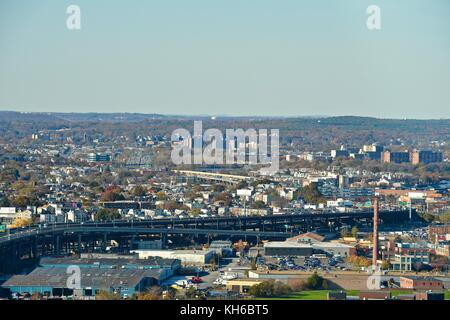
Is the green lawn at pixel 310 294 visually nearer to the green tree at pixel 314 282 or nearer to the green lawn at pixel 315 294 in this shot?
the green lawn at pixel 315 294

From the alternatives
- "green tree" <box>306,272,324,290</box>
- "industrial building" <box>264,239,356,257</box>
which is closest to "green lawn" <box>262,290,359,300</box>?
"green tree" <box>306,272,324,290</box>

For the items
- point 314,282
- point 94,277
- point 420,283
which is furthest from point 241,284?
point 420,283

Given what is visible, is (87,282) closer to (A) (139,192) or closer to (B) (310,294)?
(B) (310,294)

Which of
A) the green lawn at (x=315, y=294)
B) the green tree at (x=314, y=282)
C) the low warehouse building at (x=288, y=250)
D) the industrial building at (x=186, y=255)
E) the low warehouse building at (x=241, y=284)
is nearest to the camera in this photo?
the green lawn at (x=315, y=294)

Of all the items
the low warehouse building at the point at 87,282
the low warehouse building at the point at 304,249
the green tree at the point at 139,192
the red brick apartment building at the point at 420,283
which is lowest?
the green tree at the point at 139,192

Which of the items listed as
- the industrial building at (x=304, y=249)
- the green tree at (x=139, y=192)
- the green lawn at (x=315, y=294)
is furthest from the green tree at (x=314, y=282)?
the green tree at (x=139, y=192)

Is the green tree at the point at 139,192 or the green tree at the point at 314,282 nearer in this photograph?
the green tree at the point at 314,282

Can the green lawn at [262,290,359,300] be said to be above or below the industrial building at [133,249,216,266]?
above

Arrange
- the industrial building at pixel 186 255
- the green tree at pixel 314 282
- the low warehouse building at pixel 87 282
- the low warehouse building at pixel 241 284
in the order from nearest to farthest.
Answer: the low warehouse building at pixel 87 282
the low warehouse building at pixel 241 284
the green tree at pixel 314 282
the industrial building at pixel 186 255

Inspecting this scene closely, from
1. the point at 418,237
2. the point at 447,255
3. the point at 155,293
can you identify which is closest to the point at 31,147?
the point at 418,237

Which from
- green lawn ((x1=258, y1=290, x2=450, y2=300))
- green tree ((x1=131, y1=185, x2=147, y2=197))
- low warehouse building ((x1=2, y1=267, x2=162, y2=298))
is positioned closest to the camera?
green lawn ((x1=258, y1=290, x2=450, y2=300))

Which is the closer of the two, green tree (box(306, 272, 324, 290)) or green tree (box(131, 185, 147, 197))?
green tree (box(306, 272, 324, 290))

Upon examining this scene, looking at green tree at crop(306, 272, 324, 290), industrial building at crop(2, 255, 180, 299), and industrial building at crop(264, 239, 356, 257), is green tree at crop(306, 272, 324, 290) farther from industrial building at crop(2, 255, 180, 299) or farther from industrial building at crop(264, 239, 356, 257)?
industrial building at crop(264, 239, 356, 257)

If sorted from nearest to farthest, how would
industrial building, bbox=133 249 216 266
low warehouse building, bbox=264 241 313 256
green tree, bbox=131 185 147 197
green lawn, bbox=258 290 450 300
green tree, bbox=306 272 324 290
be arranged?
green lawn, bbox=258 290 450 300 < green tree, bbox=306 272 324 290 < industrial building, bbox=133 249 216 266 < low warehouse building, bbox=264 241 313 256 < green tree, bbox=131 185 147 197
